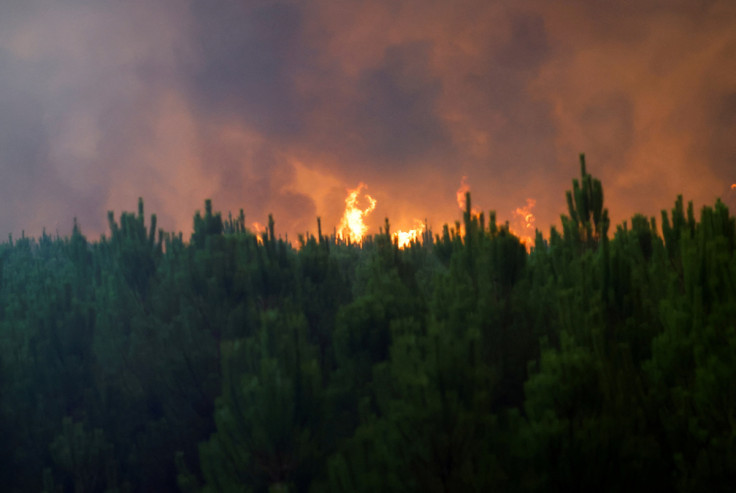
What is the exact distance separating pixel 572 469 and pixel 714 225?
3274 millimetres

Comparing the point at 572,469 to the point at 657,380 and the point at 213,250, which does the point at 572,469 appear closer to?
the point at 657,380

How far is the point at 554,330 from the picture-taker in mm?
7480

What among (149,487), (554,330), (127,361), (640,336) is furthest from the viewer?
(127,361)

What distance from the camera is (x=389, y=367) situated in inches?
250

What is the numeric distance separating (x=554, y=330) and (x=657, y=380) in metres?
1.90

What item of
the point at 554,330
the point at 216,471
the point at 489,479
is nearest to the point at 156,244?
the point at 216,471

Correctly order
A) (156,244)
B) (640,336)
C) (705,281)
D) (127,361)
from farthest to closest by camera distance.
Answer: (156,244) → (127,361) → (640,336) → (705,281)

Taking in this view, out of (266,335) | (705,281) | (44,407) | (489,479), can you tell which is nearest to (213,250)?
(44,407)

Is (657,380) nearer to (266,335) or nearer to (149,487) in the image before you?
(266,335)

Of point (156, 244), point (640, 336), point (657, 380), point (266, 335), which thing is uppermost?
point (156, 244)

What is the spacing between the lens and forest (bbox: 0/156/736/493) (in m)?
4.89

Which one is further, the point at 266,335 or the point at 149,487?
the point at 149,487

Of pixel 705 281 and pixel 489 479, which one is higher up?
pixel 705 281

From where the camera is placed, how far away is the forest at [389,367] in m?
4.89
